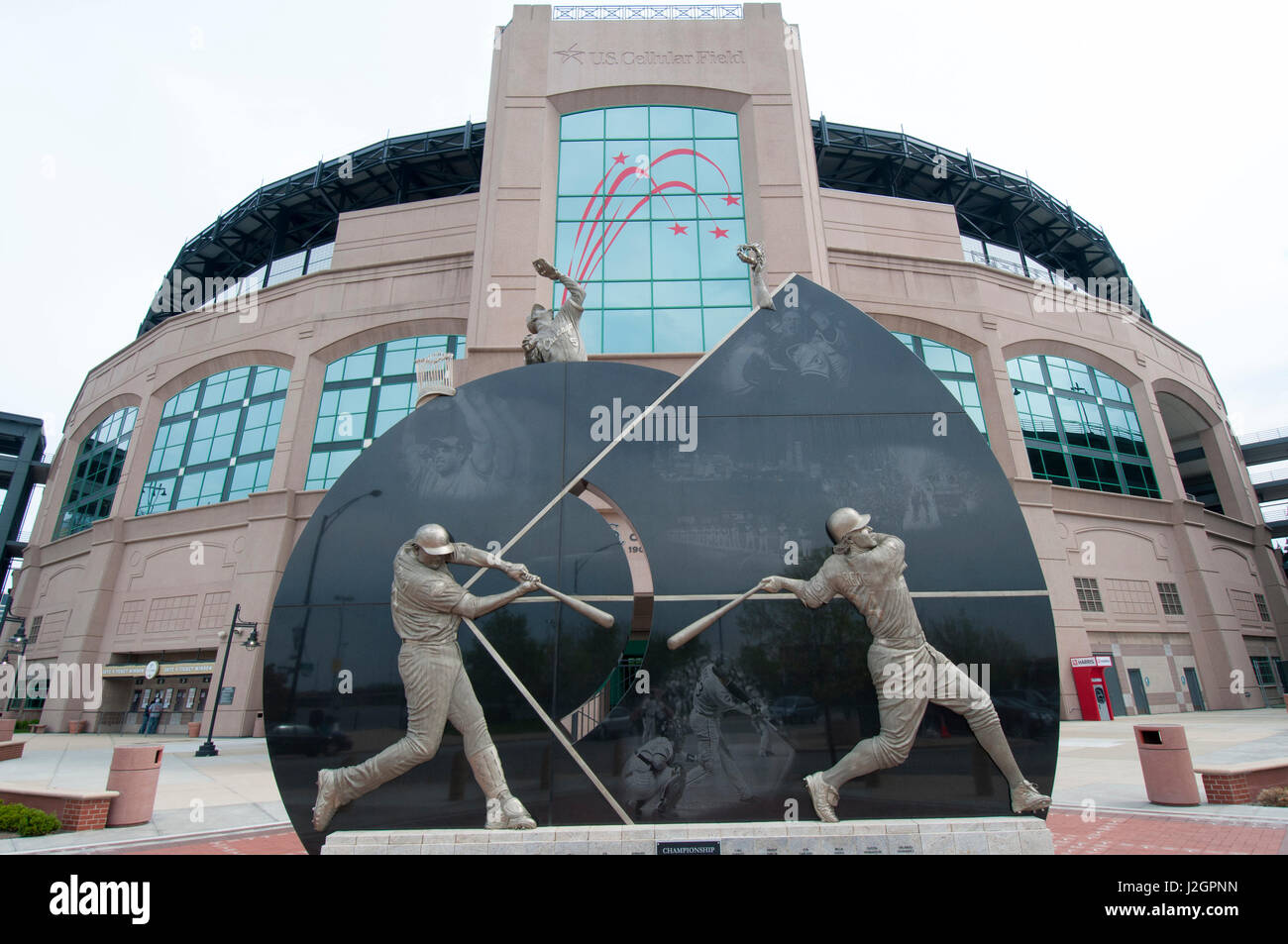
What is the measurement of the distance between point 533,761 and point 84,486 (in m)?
39.8

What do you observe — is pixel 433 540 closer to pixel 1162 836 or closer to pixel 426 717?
pixel 426 717

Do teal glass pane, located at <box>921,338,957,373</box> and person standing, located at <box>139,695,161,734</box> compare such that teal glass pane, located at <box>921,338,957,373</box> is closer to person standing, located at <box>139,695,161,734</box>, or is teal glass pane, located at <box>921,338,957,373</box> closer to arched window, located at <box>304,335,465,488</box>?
arched window, located at <box>304,335,465,488</box>

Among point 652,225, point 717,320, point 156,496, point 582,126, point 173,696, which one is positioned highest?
point 582,126

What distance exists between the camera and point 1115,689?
24469mm

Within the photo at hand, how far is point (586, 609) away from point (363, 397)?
24.1m

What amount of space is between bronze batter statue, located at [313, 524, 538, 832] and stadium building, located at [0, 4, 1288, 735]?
12.4 meters

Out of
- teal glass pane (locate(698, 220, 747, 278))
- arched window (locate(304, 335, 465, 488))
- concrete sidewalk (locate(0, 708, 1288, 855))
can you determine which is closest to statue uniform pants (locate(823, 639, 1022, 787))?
concrete sidewalk (locate(0, 708, 1288, 855))

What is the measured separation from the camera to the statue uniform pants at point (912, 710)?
16.5 feet

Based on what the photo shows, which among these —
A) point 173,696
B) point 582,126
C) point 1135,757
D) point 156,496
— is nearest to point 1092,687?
point 1135,757

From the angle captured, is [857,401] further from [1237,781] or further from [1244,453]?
[1244,453]

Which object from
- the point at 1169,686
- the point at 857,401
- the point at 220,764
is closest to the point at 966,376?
the point at 1169,686

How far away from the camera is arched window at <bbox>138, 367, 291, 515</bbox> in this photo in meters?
27.3

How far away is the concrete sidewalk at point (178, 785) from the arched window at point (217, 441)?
1008 cm

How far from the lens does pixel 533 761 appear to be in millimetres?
5312
